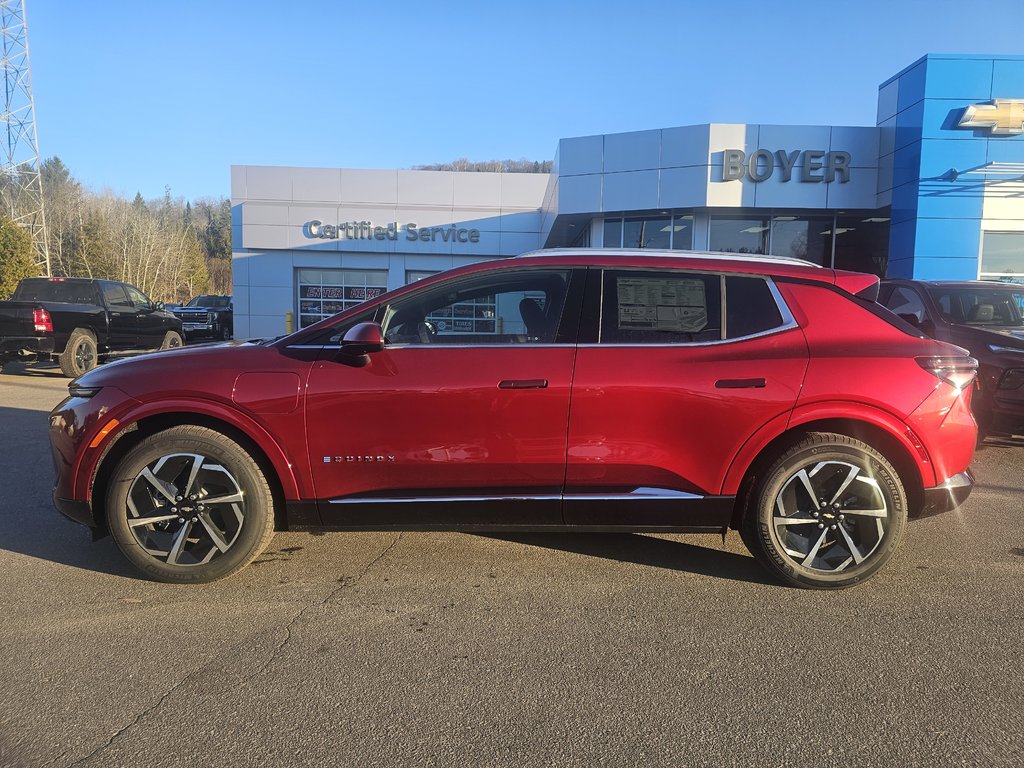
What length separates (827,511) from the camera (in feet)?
11.5

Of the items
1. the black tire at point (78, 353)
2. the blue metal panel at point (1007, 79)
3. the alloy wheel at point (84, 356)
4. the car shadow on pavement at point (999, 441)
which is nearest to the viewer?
the car shadow on pavement at point (999, 441)

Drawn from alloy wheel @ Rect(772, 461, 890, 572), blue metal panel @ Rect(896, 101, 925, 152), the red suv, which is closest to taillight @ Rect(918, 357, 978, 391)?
the red suv

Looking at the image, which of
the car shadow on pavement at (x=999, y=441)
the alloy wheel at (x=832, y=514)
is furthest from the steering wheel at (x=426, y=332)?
the car shadow on pavement at (x=999, y=441)

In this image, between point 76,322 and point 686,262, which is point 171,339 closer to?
point 76,322

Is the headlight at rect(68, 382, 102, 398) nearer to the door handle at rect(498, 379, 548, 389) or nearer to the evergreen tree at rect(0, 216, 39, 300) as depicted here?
the door handle at rect(498, 379, 548, 389)

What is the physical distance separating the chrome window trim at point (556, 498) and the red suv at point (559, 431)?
0.01 m

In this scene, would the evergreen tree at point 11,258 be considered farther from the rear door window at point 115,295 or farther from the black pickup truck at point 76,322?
the rear door window at point 115,295

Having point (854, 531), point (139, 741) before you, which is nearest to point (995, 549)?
point (854, 531)

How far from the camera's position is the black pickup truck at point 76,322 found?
11734mm

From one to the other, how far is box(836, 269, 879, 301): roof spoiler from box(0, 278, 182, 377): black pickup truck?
459 inches

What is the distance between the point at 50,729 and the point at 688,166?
54.9ft

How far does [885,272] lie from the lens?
16859 millimetres

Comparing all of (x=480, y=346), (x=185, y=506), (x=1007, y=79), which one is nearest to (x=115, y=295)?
(x=185, y=506)

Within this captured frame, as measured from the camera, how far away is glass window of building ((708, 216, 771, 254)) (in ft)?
56.5
